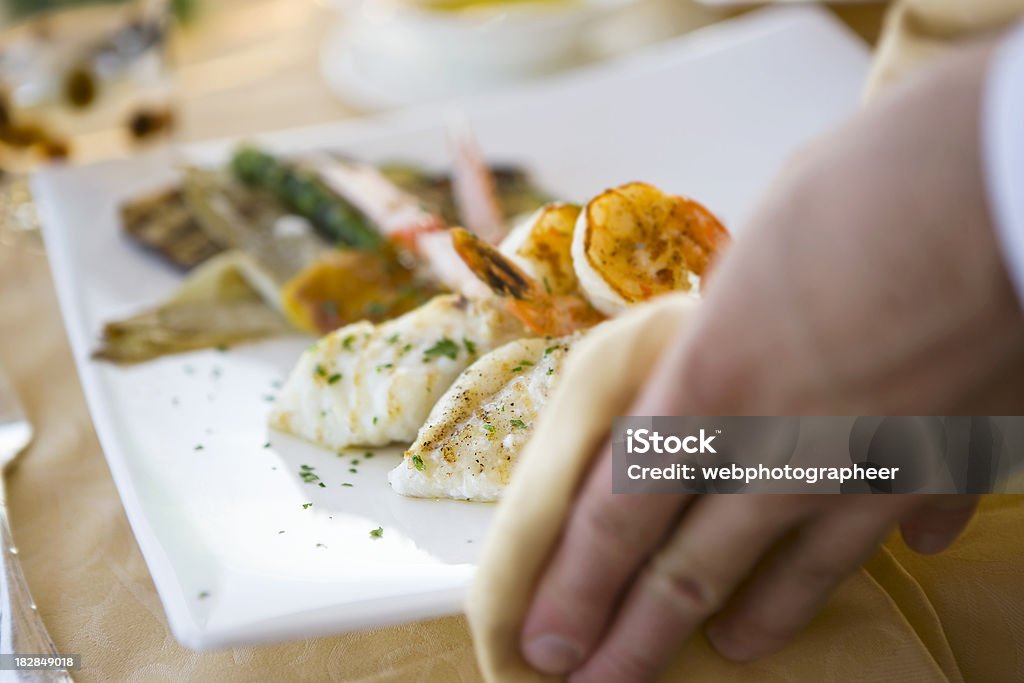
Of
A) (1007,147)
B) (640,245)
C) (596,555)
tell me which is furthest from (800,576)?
(640,245)

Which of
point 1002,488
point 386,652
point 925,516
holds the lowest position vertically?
point 386,652

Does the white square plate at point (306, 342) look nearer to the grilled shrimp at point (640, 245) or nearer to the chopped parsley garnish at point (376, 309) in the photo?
the chopped parsley garnish at point (376, 309)

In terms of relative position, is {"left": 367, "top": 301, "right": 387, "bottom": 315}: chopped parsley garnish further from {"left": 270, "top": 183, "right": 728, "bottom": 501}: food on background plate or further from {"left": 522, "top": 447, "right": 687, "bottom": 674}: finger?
{"left": 522, "top": 447, "right": 687, "bottom": 674}: finger

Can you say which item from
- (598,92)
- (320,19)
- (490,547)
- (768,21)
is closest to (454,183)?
(598,92)

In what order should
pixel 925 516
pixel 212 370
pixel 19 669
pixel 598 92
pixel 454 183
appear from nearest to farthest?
pixel 925 516 < pixel 19 669 < pixel 212 370 < pixel 454 183 < pixel 598 92

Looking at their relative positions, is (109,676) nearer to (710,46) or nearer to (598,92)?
(598,92)

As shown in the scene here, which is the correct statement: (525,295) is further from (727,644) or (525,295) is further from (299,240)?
(299,240)
